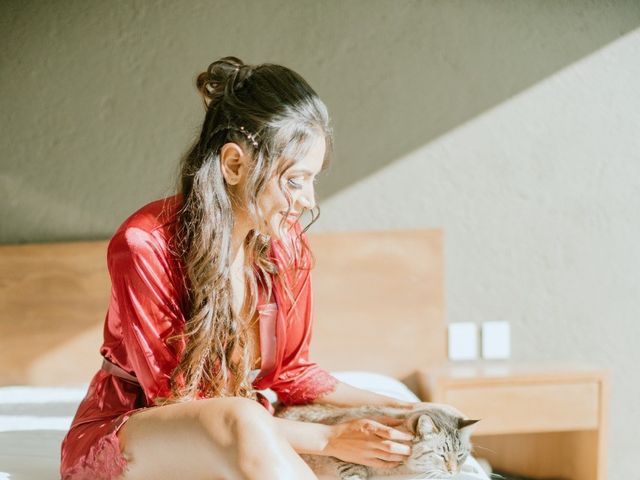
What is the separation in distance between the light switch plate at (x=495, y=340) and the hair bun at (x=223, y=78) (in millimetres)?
1340

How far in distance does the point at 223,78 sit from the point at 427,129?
1054 millimetres

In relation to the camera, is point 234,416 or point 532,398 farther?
point 532,398

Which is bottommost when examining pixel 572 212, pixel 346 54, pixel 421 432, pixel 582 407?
pixel 582 407

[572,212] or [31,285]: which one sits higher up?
[572,212]

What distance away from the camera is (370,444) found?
1227 mm

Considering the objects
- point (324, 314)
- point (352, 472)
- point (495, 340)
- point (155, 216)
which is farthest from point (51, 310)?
point (495, 340)

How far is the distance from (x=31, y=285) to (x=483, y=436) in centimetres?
155

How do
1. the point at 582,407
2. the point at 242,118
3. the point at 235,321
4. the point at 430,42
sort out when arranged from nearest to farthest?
the point at 242,118, the point at 235,321, the point at 582,407, the point at 430,42

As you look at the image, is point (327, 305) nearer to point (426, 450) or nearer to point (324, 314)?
point (324, 314)

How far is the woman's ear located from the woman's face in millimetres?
58

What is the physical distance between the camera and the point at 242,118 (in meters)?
1.21

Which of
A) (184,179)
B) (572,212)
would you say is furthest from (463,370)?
(184,179)

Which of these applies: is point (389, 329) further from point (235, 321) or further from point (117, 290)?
point (117, 290)

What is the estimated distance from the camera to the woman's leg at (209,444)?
1017mm
